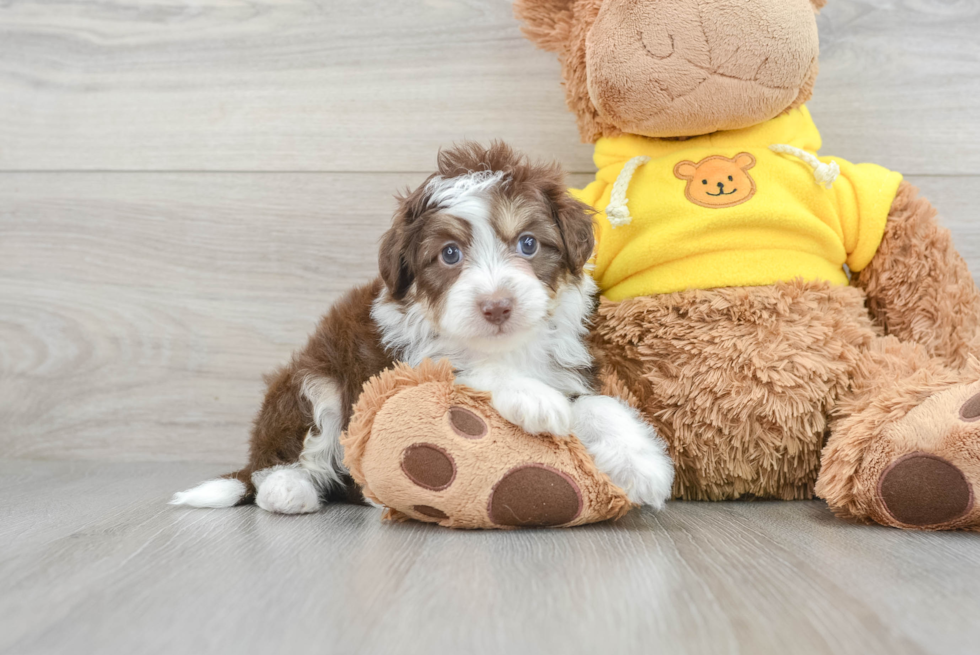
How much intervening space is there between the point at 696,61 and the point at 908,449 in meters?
0.95

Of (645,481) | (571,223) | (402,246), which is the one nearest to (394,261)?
(402,246)

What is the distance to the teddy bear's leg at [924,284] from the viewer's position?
1.76 metres

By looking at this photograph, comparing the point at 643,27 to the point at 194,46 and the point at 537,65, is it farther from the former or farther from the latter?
the point at 194,46

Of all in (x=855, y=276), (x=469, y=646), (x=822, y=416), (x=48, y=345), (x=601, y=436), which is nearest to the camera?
(x=469, y=646)

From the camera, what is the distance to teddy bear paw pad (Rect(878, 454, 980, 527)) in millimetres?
1340

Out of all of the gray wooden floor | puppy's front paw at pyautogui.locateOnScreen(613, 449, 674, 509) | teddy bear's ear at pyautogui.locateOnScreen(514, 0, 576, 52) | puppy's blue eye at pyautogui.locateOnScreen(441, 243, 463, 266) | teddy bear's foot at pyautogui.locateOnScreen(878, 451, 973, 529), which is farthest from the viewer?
the gray wooden floor

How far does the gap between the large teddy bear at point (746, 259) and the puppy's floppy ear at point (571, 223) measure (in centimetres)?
11

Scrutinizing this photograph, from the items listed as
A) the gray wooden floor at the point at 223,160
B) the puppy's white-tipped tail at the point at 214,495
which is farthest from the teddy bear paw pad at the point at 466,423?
the gray wooden floor at the point at 223,160

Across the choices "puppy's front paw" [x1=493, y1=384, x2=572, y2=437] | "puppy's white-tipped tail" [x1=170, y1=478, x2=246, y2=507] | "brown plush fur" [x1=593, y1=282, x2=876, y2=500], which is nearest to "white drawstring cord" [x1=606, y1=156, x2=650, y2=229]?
"brown plush fur" [x1=593, y1=282, x2=876, y2=500]

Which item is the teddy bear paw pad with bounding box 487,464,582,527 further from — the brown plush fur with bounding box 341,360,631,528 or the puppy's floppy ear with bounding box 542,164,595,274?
the puppy's floppy ear with bounding box 542,164,595,274

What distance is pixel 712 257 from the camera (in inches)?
69.2

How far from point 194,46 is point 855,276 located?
2.23 meters

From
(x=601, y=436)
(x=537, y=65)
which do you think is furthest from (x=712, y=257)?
(x=537, y=65)

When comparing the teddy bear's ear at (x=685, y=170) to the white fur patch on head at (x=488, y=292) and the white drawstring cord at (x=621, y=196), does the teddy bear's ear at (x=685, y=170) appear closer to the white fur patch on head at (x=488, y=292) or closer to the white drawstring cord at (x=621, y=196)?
the white drawstring cord at (x=621, y=196)
